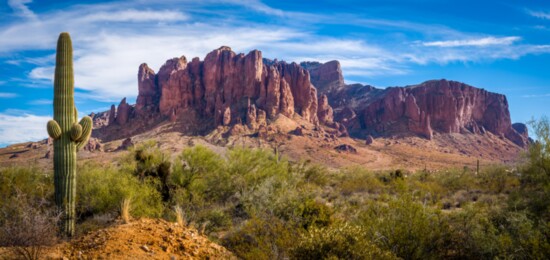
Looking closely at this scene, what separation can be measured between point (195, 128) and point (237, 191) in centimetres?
7285

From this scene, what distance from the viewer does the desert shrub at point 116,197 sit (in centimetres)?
1296

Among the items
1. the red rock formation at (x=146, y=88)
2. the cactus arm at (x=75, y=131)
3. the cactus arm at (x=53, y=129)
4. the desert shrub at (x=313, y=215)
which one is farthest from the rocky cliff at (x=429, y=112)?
the cactus arm at (x=53, y=129)

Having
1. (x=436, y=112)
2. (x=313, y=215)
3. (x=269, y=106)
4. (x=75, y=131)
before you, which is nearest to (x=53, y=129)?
(x=75, y=131)

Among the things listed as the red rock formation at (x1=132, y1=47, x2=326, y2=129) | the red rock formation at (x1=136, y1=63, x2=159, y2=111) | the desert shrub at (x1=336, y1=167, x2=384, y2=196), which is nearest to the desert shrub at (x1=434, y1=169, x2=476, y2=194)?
the desert shrub at (x1=336, y1=167, x2=384, y2=196)

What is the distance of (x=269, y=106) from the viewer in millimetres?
90438

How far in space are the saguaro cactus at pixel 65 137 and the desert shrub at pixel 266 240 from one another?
5.03 meters

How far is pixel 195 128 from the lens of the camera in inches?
3440

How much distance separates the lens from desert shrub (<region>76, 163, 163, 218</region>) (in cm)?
1296

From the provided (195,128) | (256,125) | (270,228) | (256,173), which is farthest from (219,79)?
(270,228)

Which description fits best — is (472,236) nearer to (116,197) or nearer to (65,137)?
(116,197)

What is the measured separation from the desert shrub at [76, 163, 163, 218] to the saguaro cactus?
5.28ft

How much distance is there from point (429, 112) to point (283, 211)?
111m

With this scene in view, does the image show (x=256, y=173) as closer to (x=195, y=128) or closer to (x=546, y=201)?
(x=546, y=201)

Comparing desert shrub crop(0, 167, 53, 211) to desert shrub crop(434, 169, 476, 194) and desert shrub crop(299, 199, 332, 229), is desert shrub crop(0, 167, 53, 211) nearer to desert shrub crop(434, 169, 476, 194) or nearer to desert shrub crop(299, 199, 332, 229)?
desert shrub crop(299, 199, 332, 229)
